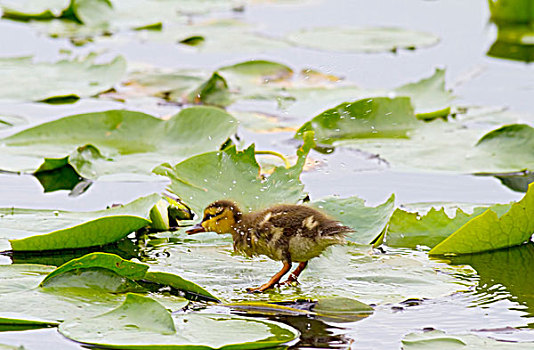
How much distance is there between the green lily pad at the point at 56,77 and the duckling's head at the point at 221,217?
2.20m

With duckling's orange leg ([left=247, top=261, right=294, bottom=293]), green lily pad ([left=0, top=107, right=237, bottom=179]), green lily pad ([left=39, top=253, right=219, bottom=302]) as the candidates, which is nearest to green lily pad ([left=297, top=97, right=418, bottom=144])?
green lily pad ([left=0, top=107, right=237, bottom=179])

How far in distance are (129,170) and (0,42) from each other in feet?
8.98

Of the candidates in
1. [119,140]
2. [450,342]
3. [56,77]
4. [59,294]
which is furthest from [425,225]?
[56,77]

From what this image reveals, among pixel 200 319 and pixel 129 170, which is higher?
pixel 129 170

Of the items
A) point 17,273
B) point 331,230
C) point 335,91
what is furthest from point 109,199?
point 335,91

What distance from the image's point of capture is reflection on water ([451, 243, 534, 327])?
2744mm

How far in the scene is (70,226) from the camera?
3.11 meters

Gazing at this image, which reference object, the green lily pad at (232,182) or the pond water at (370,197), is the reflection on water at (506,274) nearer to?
the pond water at (370,197)

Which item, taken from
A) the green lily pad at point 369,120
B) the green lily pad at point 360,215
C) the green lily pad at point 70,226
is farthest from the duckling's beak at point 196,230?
the green lily pad at point 369,120

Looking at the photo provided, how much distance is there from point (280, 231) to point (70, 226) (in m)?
0.76

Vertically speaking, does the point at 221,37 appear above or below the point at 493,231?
above

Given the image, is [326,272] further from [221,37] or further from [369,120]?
[221,37]

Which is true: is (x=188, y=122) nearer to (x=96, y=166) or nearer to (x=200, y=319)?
(x=96, y=166)

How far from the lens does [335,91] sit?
5.23 meters
